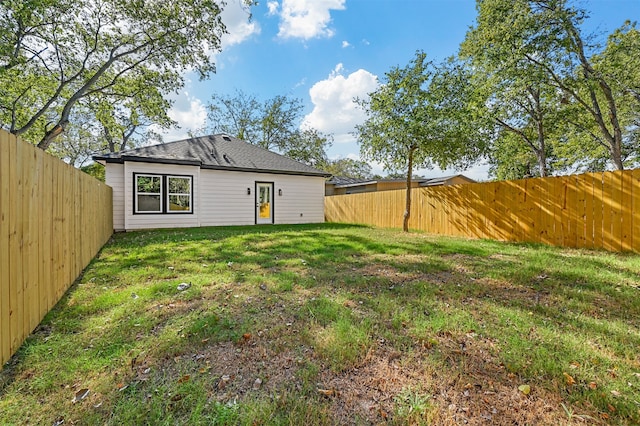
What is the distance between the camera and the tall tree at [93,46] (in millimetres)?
9203

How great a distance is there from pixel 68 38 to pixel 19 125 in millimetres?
4950

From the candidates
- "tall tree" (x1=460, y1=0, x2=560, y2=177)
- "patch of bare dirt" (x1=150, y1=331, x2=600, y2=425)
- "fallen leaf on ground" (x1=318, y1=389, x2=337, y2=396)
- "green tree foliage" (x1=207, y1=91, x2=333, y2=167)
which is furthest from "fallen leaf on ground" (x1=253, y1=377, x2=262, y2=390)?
"green tree foliage" (x1=207, y1=91, x2=333, y2=167)

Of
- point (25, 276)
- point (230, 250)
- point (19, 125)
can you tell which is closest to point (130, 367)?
point (25, 276)

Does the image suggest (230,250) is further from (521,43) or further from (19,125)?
(19,125)

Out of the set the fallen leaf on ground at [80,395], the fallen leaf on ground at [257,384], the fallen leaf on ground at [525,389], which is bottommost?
the fallen leaf on ground at [257,384]

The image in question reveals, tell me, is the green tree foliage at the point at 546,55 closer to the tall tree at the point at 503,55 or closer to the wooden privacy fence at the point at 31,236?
the tall tree at the point at 503,55

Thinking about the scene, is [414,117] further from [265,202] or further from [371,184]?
[371,184]

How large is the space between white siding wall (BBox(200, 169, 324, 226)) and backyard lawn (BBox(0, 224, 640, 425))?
7.44m

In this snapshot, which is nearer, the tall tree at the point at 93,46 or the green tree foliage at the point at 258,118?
the tall tree at the point at 93,46

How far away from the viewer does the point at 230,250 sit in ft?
19.4

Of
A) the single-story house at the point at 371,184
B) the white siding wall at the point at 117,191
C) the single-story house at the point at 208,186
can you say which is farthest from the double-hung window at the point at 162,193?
the single-story house at the point at 371,184

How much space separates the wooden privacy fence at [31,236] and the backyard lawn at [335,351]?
0.20 meters

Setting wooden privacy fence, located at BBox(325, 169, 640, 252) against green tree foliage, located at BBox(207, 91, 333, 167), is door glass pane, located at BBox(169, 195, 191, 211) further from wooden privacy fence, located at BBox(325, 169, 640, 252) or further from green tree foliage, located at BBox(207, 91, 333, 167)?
green tree foliage, located at BBox(207, 91, 333, 167)

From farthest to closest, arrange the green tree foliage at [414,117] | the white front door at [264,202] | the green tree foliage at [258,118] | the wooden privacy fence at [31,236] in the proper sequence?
the green tree foliage at [258,118], the white front door at [264,202], the green tree foliage at [414,117], the wooden privacy fence at [31,236]
